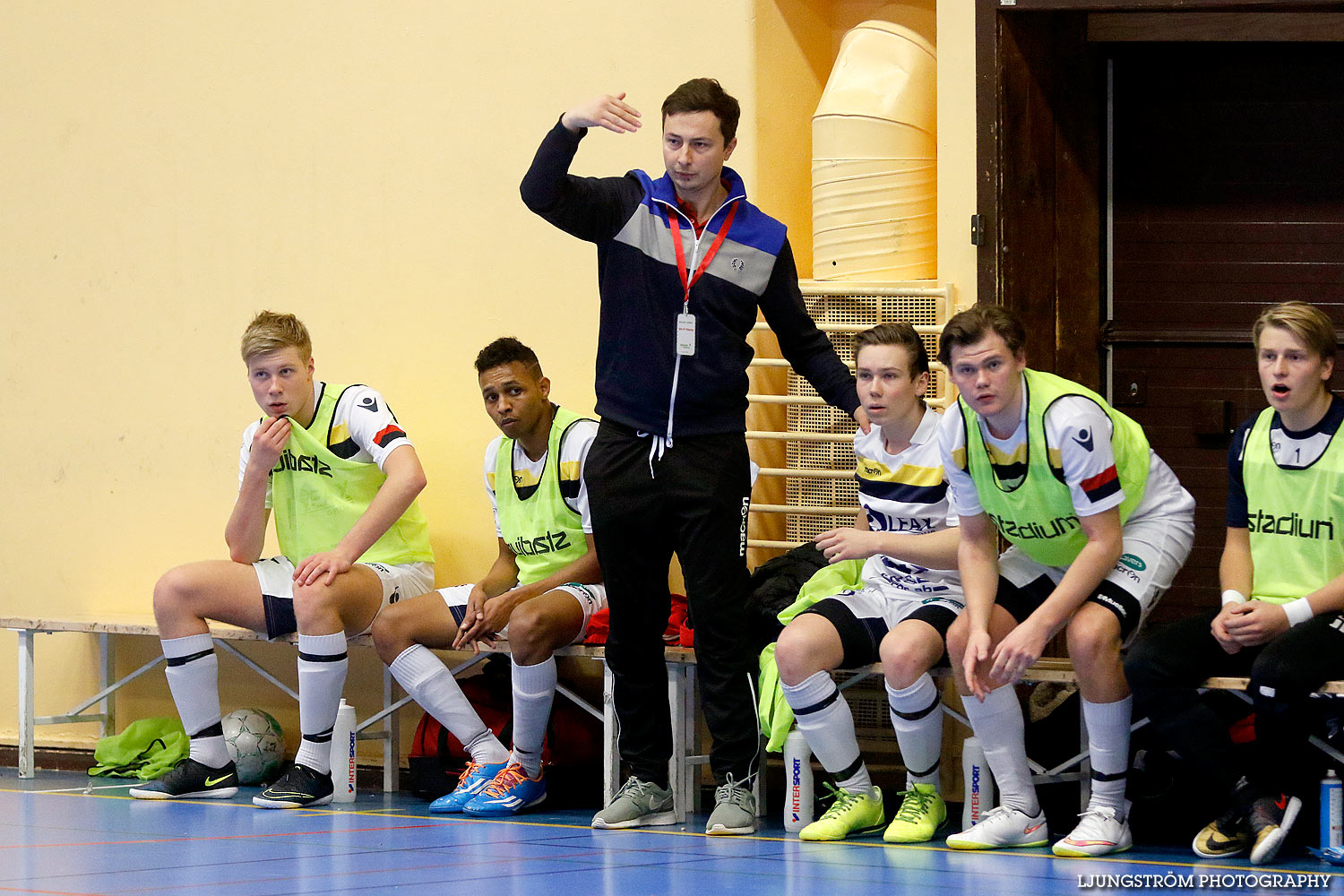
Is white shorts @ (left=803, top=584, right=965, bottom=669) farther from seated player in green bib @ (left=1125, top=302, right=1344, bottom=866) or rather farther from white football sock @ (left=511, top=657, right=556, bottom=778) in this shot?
white football sock @ (left=511, top=657, right=556, bottom=778)

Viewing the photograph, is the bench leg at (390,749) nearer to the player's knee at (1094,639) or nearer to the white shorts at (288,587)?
the white shorts at (288,587)

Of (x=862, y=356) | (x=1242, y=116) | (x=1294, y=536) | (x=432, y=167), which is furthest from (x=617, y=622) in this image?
(x=1242, y=116)

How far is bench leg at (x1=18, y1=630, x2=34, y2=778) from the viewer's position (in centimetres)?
532

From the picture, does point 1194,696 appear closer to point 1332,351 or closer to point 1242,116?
point 1332,351

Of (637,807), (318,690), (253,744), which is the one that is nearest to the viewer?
(637,807)

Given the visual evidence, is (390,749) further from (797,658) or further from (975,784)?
(975,784)

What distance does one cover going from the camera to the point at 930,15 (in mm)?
5109

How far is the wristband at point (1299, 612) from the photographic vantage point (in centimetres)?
359

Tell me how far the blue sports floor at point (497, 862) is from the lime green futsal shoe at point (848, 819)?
7 centimetres

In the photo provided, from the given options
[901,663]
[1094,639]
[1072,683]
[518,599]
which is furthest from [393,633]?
[1094,639]

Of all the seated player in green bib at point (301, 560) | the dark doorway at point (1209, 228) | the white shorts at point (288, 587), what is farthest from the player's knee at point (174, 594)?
the dark doorway at point (1209, 228)

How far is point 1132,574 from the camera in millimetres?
3768

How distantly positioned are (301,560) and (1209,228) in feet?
9.60

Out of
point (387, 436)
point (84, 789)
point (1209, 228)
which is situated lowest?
point (84, 789)
